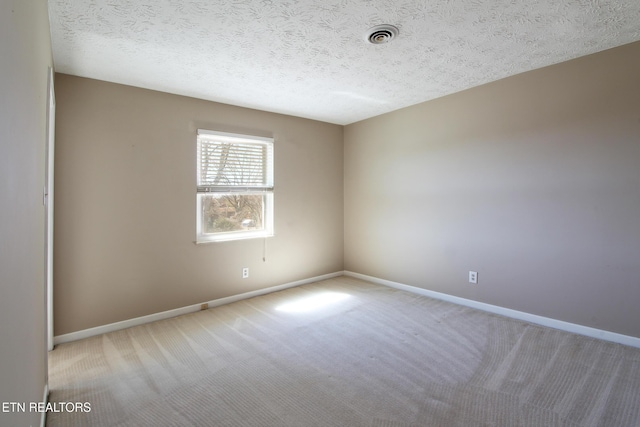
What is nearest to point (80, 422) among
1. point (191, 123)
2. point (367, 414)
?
point (367, 414)

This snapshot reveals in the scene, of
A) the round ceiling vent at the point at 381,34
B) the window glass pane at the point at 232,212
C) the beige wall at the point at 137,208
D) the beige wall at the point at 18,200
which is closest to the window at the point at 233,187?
the window glass pane at the point at 232,212

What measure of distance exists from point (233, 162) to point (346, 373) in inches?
107

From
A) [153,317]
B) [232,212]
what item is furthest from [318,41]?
[153,317]

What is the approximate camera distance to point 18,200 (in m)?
1.03

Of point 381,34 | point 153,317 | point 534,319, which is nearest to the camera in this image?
point 381,34

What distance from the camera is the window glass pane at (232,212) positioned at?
3701mm

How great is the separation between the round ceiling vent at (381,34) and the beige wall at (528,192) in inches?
65.0

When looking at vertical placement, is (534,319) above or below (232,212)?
below

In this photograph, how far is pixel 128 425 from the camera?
176 cm

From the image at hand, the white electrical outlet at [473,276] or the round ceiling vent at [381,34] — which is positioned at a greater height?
the round ceiling vent at [381,34]

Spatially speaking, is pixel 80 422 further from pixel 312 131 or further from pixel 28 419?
pixel 312 131

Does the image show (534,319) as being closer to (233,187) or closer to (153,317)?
(233,187)

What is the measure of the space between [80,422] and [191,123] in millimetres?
2790

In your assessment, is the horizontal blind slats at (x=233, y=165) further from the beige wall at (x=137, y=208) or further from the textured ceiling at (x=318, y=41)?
the textured ceiling at (x=318, y=41)
